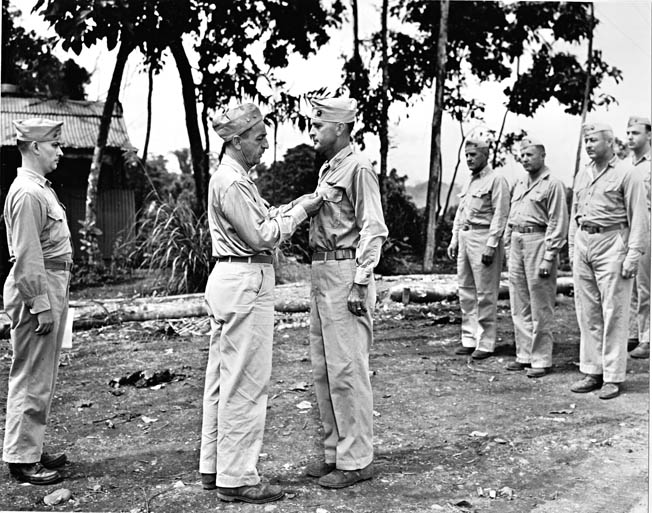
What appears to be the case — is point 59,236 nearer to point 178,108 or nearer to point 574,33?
point 178,108

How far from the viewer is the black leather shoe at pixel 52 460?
305 cm

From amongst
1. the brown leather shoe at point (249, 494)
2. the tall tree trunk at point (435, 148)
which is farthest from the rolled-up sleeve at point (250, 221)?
the tall tree trunk at point (435, 148)

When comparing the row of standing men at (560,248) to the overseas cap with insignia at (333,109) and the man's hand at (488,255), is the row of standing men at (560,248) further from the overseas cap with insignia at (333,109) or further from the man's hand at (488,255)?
the overseas cap with insignia at (333,109)

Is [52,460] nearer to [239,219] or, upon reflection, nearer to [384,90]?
[239,219]

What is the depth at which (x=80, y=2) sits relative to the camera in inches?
159

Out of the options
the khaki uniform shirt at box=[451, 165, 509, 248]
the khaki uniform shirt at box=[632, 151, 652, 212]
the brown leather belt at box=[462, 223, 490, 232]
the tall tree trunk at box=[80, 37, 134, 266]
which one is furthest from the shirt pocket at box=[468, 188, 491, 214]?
the tall tree trunk at box=[80, 37, 134, 266]

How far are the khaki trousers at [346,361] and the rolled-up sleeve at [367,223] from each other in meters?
0.10

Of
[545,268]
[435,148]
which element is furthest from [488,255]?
[435,148]

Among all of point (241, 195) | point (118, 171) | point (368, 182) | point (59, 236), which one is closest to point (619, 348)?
point (368, 182)

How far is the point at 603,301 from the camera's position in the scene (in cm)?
427

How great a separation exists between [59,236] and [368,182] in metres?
1.35

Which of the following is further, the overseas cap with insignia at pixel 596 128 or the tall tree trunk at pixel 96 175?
the tall tree trunk at pixel 96 175

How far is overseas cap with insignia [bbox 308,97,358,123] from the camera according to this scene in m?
2.93

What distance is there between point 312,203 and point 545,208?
2555 millimetres
